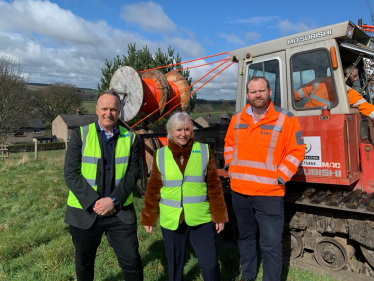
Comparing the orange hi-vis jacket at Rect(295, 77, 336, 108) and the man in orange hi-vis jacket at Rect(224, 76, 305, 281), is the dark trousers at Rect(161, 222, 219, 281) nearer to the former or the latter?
the man in orange hi-vis jacket at Rect(224, 76, 305, 281)

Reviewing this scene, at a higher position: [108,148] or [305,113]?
[305,113]

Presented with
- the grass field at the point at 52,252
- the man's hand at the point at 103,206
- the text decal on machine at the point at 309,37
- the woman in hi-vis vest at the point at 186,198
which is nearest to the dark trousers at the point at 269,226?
the woman in hi-vis vest at the point at 186,198

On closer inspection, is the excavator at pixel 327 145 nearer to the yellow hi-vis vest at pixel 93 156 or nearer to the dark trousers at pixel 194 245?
the dark trousers at pixel 194 245

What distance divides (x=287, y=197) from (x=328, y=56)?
6.36 feet

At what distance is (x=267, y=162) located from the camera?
3.16 meters

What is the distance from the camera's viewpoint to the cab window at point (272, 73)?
446 cm

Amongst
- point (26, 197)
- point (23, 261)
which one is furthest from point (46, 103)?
point (23, 261)

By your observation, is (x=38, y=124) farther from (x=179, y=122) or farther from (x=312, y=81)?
(x=179, y=122)

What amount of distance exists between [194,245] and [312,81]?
2.73m

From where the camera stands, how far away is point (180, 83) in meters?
6.46

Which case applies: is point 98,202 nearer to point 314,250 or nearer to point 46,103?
point 314,250

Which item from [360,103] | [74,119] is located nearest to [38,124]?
[74,119]

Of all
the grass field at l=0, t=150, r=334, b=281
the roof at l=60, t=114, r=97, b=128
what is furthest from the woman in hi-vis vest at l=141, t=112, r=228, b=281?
the roof at l=60, t=114, r=97, b=128

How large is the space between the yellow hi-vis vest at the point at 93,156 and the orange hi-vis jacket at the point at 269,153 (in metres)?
1.24
